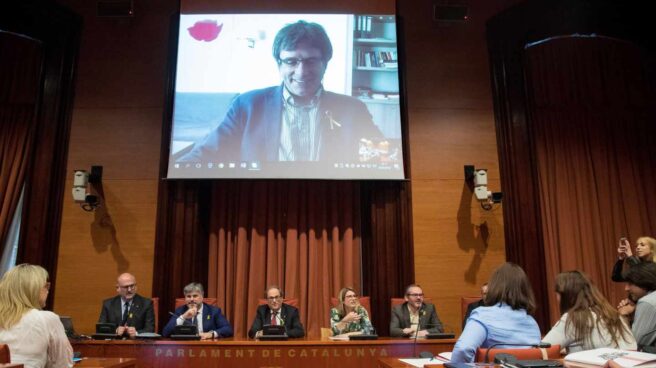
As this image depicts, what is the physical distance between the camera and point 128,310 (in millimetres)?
4625

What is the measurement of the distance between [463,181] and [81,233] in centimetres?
420

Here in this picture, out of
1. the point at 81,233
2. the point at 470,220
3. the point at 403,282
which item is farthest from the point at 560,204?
the point at 81,233

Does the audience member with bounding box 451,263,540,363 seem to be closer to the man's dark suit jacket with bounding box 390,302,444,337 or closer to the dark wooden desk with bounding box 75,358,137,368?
the dark wooden desk with bounding box 75,358,137,368

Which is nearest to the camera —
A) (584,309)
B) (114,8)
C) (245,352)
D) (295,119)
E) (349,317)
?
(584,309)

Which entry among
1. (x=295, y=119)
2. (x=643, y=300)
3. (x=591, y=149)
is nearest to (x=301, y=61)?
(x=295, y=119)

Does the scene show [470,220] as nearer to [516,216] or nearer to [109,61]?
[516,216]

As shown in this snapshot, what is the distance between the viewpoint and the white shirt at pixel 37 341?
2287 mm

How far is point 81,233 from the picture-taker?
557cm

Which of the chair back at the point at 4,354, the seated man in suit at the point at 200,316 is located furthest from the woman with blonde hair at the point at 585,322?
the seated man in suit at the point at 200,316

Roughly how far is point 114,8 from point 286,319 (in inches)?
158

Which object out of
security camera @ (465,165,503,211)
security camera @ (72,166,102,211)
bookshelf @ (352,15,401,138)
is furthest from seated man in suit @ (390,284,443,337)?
Answer: security camera @ (72,166,102,211)

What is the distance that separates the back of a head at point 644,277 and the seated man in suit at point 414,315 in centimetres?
197

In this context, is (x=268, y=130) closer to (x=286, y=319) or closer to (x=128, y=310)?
(x=286, y=319)

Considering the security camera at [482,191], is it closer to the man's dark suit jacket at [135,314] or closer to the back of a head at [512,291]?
the back of a head at [512,291]
